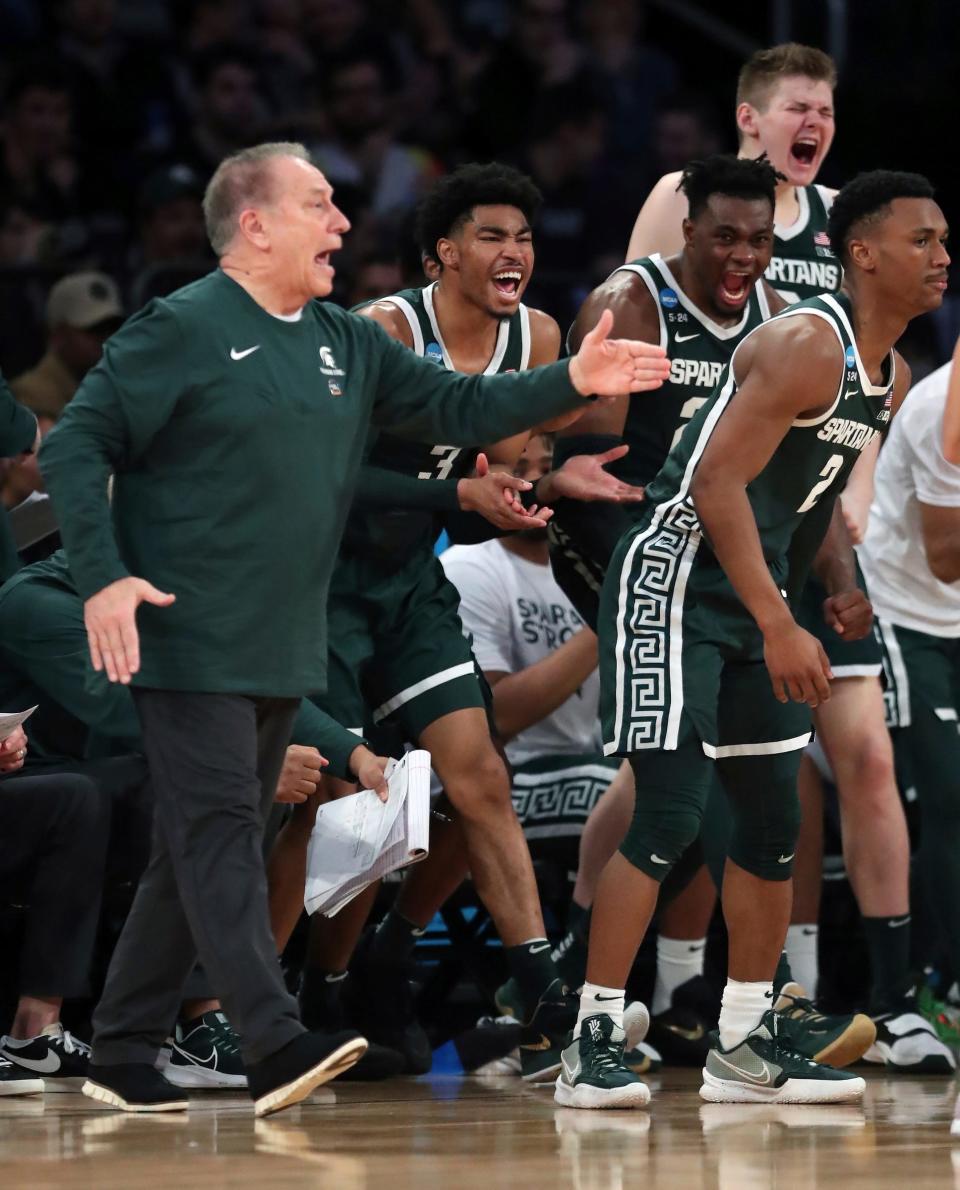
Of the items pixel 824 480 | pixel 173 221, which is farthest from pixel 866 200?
pixel 173 221

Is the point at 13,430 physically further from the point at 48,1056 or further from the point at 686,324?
the point at 686,324

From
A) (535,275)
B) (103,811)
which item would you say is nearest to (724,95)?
(535,275)

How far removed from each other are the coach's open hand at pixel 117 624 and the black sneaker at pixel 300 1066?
2.34 feet

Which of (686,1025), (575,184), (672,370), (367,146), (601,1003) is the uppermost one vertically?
(367,146)

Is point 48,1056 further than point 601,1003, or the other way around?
point 48,1056

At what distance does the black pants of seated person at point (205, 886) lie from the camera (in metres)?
3.84

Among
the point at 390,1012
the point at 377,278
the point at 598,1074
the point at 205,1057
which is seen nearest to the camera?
the point at 598,1074

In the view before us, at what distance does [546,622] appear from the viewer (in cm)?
612

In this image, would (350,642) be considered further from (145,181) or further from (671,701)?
(145,181)

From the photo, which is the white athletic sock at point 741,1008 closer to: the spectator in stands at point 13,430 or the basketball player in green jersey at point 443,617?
the basketball player in green jersey at point 443,617

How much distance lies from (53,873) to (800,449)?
1.91 metres

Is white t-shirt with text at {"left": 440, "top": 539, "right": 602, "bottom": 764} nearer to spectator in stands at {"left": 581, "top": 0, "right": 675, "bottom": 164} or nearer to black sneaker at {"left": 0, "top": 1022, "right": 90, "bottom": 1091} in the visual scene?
black sneaker at {"left": 0, "top": 1022, "right": 90, "bottom": 1091}

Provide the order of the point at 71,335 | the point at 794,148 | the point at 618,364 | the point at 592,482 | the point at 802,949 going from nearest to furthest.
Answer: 1. the point at 618,364
2. the point at 592,482
3. the point at 802,949
4. the point at 794,148
5. the point at 71,335

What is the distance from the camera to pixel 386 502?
4977mm
